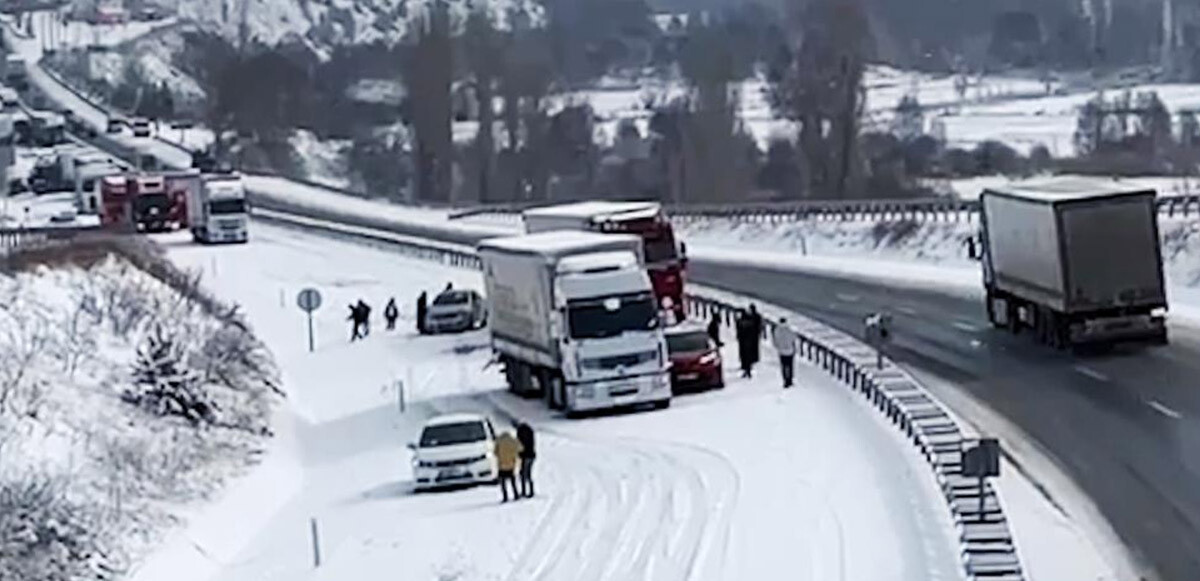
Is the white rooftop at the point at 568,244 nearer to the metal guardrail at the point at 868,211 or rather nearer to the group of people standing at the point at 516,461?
the group of people standing at the point at 516,461

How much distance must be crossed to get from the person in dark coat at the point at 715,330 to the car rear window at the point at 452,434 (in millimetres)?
11059

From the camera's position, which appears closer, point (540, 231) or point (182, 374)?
point (182, 374)

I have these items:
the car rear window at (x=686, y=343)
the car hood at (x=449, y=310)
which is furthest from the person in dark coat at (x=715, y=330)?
the car hood at (x=449, y=310)

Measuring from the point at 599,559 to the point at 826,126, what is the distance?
89.2m

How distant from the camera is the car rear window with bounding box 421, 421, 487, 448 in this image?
134 ft

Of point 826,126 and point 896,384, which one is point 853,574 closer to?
point 896,384

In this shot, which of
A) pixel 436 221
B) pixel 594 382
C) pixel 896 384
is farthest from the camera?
pixel 436 221

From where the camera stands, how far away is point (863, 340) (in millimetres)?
55781

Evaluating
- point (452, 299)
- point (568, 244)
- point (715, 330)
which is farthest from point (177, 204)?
point (568, 244)

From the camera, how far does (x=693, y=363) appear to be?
49781mm

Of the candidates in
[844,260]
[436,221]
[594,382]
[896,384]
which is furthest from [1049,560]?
[436,221]

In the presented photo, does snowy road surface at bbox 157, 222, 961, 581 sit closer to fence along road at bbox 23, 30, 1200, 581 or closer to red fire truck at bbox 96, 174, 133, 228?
fence along road at bbox 23, 30, 1200, 581

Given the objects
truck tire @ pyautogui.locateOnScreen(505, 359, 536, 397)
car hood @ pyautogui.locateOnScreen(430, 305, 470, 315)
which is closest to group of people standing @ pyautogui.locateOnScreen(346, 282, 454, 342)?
car hood @ pyautogui.locateOnScreen(430, 305, 470, 315)

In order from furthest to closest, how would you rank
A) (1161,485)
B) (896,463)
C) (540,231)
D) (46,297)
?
(540,231) < (46,297) < (896,463) < (1161,485)
